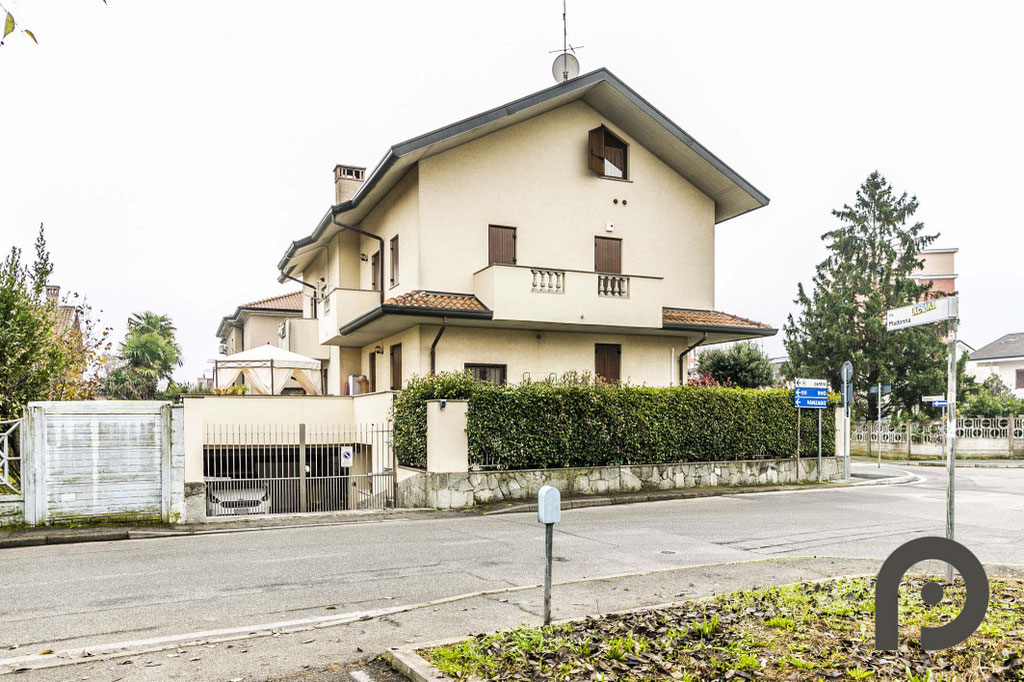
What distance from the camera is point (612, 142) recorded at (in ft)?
76.7

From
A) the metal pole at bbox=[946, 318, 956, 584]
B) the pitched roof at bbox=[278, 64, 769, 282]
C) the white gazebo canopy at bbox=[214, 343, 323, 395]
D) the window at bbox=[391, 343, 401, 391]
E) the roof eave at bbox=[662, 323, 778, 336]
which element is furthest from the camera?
the white gazebo canopy at bbox=[214, 343, 323, 395]

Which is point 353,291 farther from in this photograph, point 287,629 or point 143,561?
point 287,629

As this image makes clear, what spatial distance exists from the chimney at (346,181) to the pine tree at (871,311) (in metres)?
23.6

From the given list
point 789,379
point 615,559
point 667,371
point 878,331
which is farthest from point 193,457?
point 789,379

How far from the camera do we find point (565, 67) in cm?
2484

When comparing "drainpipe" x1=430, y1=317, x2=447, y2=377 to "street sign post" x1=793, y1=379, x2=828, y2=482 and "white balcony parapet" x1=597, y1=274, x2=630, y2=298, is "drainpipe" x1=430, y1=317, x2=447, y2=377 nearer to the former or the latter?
"white balcony parapet" x1=597, y1=274, x2=630, y2=298

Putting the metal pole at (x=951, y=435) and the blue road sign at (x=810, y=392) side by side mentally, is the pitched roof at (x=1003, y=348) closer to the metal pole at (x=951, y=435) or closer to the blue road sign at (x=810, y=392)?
the blue road sign at (x=810, y=392)

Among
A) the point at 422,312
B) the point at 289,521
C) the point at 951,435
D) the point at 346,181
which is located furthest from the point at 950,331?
the point at 346,181

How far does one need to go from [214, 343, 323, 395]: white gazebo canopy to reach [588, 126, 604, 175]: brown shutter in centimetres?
1008

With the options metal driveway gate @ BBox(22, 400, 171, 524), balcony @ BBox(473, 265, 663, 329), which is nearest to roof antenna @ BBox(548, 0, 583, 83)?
balcony @ BBox(473, 265, 663, 329)

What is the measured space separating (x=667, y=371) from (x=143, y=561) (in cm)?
1601

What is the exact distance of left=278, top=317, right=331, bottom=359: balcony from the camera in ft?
91.8

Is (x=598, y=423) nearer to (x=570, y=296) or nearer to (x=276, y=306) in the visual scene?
(x=570, y=296)

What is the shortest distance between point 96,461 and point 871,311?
1398 inches
